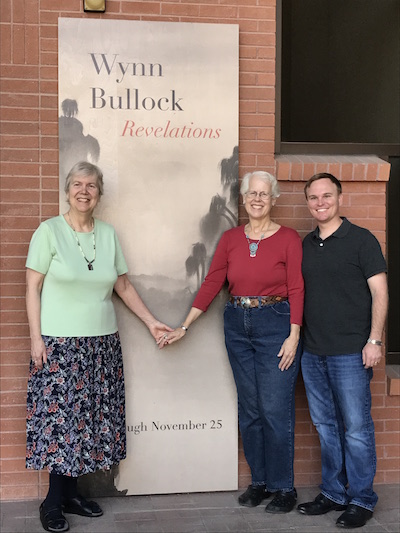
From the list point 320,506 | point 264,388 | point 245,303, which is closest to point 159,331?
point 245,303

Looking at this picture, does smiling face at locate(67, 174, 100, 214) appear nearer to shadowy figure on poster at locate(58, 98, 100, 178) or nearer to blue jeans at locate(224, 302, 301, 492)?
shadowy figure on poster at locate(58, 98, 100, 178)

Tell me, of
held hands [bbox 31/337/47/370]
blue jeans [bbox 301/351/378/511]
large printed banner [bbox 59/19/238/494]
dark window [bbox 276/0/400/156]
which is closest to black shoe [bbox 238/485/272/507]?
large printed banner [bbox 59/19/238/494]

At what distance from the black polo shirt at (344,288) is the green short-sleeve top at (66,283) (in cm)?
123

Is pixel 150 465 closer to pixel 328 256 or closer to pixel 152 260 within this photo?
pixel 152 260

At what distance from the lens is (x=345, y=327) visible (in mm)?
4312

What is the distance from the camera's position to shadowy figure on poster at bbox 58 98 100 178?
459cm

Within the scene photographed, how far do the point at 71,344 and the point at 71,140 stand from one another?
1.26 meters

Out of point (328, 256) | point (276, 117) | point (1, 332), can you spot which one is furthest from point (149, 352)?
point (276, 117)

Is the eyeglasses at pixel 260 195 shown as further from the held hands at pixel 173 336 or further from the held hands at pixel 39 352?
the held hands at pixel 39 352

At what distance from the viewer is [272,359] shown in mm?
4461

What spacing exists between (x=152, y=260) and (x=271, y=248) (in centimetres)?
78

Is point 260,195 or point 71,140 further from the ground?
point 71,140

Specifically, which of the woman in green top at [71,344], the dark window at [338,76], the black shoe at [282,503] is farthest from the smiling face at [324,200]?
the black shoe at [282,503]

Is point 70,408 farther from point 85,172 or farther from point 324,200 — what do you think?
point 324,200
